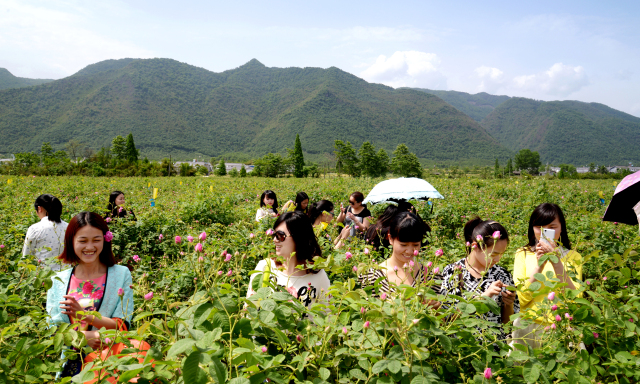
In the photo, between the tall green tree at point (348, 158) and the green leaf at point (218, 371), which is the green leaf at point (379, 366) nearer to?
the green leaf at point (218, 371)

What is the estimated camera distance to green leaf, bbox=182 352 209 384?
763mm

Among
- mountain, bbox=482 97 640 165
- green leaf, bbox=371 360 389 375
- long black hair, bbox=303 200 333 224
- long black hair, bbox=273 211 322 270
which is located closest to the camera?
green leaf, bbox=371 360 389 375

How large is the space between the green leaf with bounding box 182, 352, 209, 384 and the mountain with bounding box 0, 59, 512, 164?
12610 centimetres

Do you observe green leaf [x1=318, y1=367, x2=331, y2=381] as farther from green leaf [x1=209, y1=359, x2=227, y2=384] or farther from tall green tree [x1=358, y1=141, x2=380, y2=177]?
tall green tree [x1=358, y1=141, x2=380, y2=177]

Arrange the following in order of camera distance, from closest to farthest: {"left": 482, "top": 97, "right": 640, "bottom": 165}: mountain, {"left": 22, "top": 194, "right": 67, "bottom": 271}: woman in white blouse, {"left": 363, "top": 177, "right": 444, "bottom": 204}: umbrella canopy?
1. {"left": 22, "top": 194, "right": 67, "bottom": 271}: woman in white blouse
2. {"left": 363, "top": 177, "right": 444, "bottom": 204}: umbrella canopy
3. {"left": 482, "top": 97, "right": 640, "bottom": 165}: mountain

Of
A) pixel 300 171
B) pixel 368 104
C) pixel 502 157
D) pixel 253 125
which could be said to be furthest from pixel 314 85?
pixel 300 171

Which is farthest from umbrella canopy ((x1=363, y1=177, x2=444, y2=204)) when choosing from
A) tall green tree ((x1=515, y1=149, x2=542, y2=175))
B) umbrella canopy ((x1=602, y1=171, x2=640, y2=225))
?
tall green tree ((x1=515, y1=149, x2=542, y2=175))

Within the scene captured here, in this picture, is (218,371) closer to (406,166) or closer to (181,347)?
(181,347)

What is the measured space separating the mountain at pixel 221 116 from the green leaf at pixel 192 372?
414 ft

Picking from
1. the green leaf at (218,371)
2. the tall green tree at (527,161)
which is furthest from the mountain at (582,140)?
the green leaf at (218,371)

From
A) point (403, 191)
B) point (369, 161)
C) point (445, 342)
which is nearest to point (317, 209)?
point (403, 191)

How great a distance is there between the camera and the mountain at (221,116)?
123 m

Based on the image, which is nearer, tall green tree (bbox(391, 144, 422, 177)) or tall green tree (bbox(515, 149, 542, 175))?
tall green tree (bbox(391, 144, 422, 177))

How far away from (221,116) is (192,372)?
6733 inches
